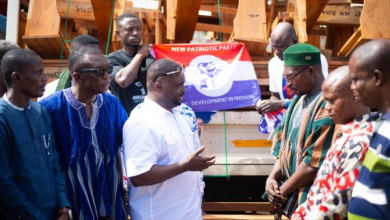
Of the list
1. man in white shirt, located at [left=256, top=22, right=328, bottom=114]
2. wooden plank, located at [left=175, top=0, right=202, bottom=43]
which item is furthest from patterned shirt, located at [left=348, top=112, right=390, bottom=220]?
wooden plank, located at [left=175, top=0, right=202, bottom=43]

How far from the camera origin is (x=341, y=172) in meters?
2.52

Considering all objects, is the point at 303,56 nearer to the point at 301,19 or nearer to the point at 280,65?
the point at 280,65

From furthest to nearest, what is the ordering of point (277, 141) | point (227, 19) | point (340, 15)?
1. point (227, 19)
2. point (340, 15)
3. point (277, 141)

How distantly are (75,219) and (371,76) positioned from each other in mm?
2011

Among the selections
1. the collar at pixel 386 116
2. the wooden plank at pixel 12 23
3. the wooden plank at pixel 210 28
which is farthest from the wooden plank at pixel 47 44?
the collar at pixel 386 116

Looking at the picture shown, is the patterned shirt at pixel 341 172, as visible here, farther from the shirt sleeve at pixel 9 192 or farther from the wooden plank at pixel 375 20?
the wooden plank at pixel 375 20

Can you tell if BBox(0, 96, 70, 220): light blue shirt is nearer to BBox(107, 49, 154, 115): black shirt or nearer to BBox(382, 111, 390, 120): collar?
BBox(107, 49, 154, 115): black shirt

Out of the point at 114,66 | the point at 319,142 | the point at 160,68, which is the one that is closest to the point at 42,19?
the point at 114,66

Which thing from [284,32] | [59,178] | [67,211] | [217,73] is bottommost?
[67,211]

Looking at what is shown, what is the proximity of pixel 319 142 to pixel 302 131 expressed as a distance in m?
0.17

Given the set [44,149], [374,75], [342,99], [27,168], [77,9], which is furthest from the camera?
[77,9]

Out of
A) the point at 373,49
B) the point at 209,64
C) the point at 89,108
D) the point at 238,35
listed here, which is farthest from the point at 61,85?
the point at 373,49

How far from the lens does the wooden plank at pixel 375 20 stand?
17.3ft

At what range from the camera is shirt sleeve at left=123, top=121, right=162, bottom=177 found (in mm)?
3293
